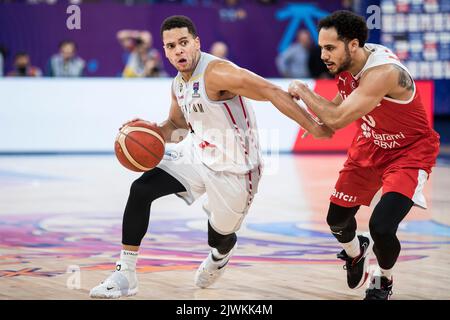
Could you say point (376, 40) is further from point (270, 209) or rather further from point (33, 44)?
point (33, 44)

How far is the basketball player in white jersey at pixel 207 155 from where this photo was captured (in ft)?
18.3

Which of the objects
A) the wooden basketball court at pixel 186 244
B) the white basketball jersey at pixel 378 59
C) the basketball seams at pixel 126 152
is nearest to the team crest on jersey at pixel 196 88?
the basketball seams at pixel 126 152

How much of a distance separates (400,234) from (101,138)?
8110mm

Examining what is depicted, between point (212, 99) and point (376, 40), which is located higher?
point (376, 40)

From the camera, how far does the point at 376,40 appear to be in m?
12.1

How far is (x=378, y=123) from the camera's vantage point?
224 inches

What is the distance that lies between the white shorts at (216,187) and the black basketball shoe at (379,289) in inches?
38.0

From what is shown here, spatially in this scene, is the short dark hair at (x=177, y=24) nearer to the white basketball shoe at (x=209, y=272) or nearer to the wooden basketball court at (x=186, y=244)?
the white basketball shoe at (x=209, y=272)

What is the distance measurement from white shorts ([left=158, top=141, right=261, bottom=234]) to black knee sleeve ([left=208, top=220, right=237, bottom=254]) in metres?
0.06

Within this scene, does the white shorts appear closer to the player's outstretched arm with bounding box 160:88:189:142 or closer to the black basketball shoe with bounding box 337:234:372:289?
the player's outstretched arm with bounding box 160:88:189:142

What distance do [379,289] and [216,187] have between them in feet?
3.94

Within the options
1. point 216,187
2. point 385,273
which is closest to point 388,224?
point 385,273
